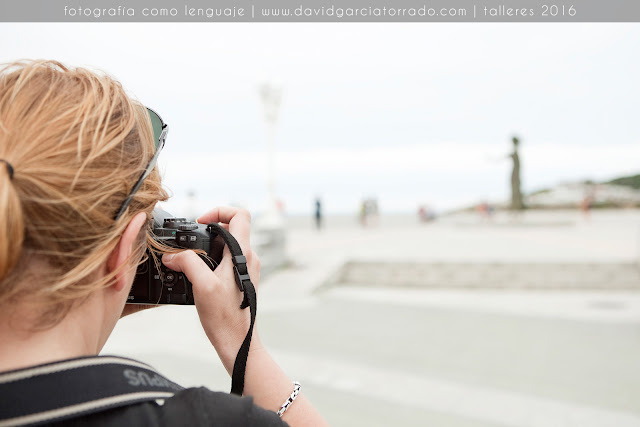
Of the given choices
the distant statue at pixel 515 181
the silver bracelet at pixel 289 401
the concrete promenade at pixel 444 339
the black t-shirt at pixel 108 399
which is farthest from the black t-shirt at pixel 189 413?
the distant statue at pixel 515 181

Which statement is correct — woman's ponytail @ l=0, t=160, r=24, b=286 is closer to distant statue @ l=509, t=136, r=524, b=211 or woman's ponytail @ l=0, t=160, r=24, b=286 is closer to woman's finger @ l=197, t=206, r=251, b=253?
woman's finger @ l=197, t=206, r=251, b=253

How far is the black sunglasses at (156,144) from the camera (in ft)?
2.54

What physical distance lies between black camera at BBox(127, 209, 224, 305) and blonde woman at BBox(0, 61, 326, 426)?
0.14 metres

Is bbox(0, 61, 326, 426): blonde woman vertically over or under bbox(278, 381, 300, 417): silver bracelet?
over

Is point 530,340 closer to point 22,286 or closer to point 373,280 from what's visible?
point 373,280

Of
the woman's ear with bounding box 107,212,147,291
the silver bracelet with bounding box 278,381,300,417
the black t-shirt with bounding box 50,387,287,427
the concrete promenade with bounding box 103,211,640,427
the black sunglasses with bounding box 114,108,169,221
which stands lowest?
the concrete promenade with bounding box 103,211,640,427

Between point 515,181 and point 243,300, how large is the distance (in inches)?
1049

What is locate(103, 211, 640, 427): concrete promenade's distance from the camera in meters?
4.08

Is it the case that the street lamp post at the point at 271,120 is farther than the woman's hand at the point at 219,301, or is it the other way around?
the street lamp post at the point at 271,120

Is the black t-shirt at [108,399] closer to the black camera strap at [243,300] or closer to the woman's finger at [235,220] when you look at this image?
the black camera strap at [243,300]

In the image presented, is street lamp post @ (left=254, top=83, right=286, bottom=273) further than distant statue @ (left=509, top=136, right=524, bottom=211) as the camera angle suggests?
No

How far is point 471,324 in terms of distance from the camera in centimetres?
675

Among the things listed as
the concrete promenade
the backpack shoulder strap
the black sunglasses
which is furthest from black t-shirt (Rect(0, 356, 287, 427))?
the concrete promenade

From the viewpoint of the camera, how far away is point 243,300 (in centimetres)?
93
